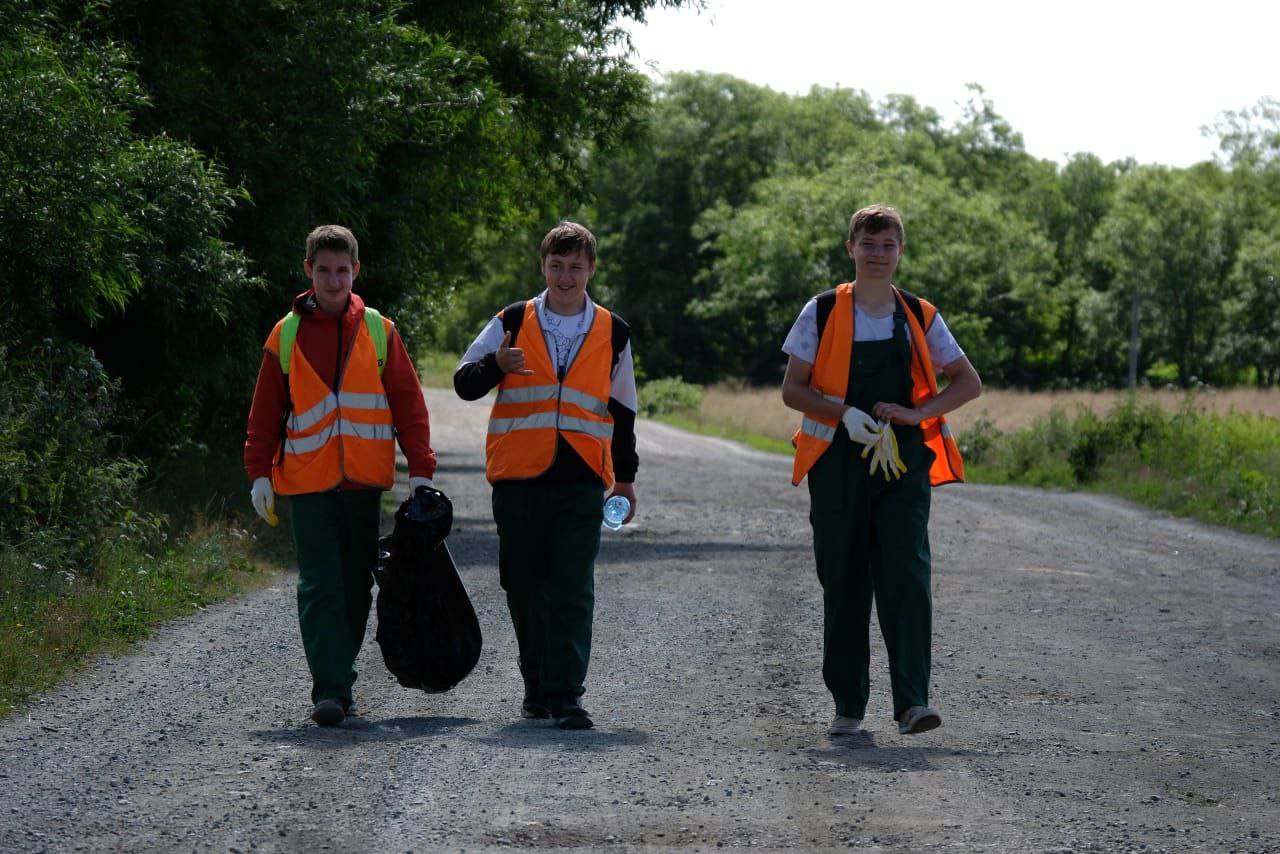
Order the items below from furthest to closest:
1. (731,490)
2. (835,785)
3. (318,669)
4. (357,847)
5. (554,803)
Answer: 1. (731,490)
2. (318,669)
3. (835,785)
4. (554,803)
5. (357,847)

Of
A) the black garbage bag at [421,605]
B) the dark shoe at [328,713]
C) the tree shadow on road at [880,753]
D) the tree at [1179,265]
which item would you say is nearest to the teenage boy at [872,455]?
the tree shadow on road at [880,753]

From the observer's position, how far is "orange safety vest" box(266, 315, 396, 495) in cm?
695

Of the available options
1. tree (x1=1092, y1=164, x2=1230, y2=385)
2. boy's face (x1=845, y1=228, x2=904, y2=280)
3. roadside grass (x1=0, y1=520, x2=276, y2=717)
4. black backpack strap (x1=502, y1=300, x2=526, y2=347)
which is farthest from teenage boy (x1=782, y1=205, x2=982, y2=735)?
tree (x1=1092, y1=164, x2=1230, y2=385)

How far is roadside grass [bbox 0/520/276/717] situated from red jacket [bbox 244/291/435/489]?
5.18 ft

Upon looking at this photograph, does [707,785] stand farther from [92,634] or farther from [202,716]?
[92,634]

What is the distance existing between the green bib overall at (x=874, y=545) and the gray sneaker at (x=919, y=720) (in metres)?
0.04

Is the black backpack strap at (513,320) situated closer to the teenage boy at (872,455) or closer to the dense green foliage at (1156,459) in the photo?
the teenage boy at (872,455)

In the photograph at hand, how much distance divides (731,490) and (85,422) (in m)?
13.0

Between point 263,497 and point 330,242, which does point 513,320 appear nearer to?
point 330,242

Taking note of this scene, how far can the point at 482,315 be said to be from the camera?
80625mm

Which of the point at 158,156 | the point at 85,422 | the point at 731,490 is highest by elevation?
the point at 158,156

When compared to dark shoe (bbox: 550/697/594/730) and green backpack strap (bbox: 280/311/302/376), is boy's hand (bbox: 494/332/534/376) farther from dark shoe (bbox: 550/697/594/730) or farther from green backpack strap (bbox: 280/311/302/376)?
dark shoe (bbox: 550/697/594/730)

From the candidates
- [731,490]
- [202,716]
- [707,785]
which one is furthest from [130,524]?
[731,490]

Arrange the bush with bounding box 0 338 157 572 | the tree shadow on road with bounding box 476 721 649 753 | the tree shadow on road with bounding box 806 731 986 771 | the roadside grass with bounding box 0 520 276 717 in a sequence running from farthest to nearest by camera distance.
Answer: the bush with bounding box 0 338 157 572, the roadside grass with bounding box 0 520 276 717, the tree shadow on road with bounding box 476 721 649 753, the tree shadow on road with bounding box 806 731 986 771
